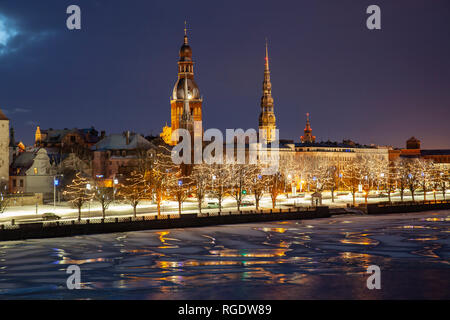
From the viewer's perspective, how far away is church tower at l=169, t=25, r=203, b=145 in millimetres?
156887

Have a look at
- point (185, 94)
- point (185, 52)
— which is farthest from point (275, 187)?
point (185, 52)

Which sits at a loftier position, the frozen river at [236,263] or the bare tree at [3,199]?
the bare tree at [3,199]

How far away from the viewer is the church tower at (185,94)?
515ft

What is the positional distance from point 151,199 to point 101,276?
5032 centimetres

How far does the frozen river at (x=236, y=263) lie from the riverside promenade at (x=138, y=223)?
5.93 feet

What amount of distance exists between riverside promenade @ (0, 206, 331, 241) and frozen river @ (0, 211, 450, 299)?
5.93 feet

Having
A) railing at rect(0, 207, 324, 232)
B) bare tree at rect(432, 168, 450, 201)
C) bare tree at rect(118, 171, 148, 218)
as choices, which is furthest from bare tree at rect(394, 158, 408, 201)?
bare tree at rect(118, 171, 148, 218)

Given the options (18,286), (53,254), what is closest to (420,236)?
(53,254)

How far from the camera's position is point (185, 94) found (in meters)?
157

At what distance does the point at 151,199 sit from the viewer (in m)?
83.3

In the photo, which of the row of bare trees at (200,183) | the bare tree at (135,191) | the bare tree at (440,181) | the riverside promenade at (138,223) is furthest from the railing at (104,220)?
the bare tree at (440,181)

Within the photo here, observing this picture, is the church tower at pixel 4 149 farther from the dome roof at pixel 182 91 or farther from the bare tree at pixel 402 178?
the dome roof at pixel 182 91

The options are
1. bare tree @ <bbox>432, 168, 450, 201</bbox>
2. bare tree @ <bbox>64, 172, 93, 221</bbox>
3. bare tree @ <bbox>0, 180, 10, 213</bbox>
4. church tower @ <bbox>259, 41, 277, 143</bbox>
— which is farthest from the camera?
church tower @ <bbox>259, 41, 277, 143</bbox>

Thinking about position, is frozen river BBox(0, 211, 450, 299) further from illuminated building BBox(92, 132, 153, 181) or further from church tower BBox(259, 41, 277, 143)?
church tower BBox(259, 41, 277, 143)
